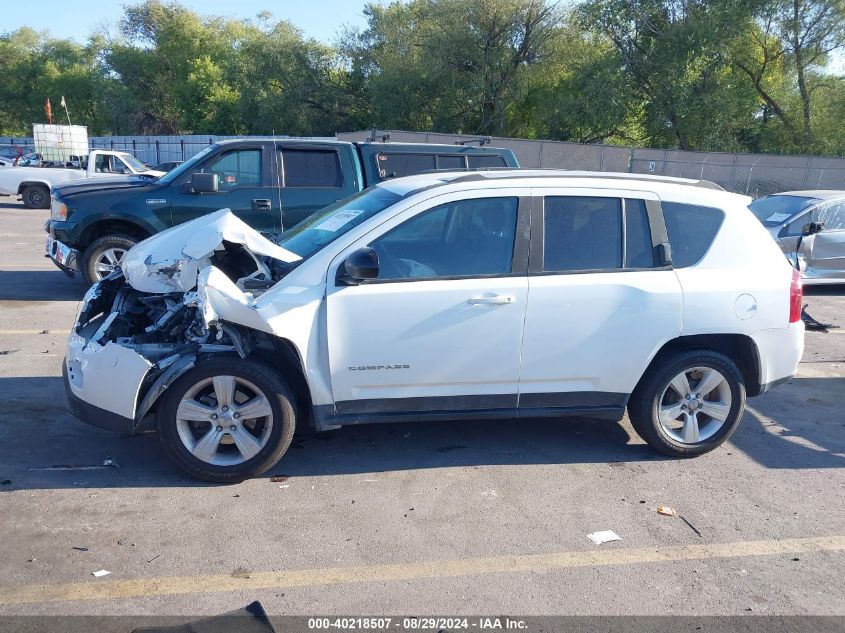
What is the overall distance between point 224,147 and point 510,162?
12.5 ft

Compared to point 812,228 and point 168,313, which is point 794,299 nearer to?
point 168,313

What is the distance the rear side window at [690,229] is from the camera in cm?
486


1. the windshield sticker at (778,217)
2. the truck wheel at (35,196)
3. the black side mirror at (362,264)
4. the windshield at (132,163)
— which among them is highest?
the windshield at (132,163)

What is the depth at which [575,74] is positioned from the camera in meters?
34.3

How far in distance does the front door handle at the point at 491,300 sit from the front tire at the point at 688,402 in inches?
45.6

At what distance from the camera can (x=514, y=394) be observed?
15.3ft

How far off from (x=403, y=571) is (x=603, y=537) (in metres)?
1.15

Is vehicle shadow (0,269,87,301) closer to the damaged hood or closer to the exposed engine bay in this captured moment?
the exposed engine bay

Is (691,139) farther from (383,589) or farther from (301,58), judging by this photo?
(383,589)

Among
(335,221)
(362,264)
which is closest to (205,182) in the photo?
(335,221)

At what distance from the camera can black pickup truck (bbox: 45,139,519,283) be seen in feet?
29.6

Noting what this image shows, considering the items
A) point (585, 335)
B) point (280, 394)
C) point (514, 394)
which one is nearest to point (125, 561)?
point (280, 394)

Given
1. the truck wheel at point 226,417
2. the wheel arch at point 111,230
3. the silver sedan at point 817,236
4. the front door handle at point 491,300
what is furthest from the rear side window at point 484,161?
the truck wheel at point 226,417

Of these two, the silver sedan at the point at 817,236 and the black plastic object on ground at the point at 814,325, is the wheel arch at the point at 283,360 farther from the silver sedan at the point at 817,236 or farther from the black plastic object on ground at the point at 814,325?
the silver sedan at the point at 817,236
